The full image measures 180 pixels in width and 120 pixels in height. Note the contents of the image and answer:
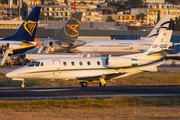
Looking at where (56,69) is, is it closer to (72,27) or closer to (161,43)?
(161,43)

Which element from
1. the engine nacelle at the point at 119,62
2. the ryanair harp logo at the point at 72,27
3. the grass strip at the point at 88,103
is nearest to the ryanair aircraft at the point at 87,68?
the engine nacelle at the point at 119,62

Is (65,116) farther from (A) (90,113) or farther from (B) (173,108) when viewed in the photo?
(B) (173,108)

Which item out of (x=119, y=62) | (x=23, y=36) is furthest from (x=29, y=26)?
(x=119, y=62)

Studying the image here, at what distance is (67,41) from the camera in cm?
5797

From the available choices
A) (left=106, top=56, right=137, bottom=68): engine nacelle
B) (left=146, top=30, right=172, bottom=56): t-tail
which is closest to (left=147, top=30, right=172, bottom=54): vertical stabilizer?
(left=146, top=30, right=172, bottom=56): t-tail

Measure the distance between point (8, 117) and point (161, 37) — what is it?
21632 mm

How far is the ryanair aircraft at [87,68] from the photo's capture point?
31016 mm

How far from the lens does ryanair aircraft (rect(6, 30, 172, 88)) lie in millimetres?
31016

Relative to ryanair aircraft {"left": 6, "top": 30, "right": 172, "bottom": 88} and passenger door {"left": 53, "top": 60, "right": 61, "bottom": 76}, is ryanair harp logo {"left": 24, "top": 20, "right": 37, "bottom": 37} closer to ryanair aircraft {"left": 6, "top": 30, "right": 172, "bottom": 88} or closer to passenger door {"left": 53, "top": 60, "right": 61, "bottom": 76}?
ryanair aircraft {"left": 6, "top": 30, "right": 172, "bottom": 88}

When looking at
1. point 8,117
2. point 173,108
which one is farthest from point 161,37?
point 8,117

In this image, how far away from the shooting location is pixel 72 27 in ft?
195

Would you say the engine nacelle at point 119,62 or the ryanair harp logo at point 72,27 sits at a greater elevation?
the ryanair harp logo at point 72,27

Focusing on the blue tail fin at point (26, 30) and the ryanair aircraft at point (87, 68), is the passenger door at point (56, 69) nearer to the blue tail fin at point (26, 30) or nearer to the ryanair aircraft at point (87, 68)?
the ryanair aircraft at point (87, 68)

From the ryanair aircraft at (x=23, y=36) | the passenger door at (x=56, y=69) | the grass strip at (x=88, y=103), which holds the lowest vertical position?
the grass strip at (x=88, y=103)
